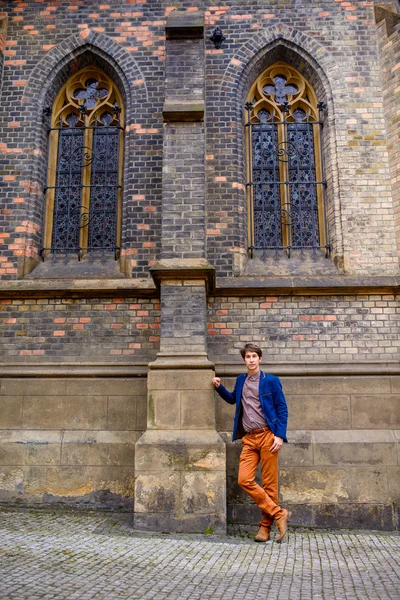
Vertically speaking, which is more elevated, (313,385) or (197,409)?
(313,385)

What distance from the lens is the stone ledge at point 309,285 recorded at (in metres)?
7.19

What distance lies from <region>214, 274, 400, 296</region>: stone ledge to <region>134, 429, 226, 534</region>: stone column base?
218 cm

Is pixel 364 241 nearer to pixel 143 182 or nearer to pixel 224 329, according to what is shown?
pixel 224 329

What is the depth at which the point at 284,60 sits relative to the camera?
856 cm

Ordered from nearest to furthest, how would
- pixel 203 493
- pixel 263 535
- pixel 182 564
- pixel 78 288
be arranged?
1. pixel 182 564
2. pixel 263 535
3. pixel 203 493
4. pixel 78 288

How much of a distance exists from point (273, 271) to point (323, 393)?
1.83 metres

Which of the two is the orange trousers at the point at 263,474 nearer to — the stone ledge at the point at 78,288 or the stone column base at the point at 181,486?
the stone column base at the point at 181,486

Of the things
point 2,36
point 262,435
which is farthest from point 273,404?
point 2,36

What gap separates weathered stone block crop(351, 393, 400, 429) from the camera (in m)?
6.75

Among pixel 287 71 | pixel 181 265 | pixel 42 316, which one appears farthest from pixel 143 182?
pixel 287 71

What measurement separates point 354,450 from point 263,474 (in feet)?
5.28

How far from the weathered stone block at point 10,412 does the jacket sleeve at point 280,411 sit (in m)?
3.53

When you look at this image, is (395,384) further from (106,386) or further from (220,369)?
(106,386)

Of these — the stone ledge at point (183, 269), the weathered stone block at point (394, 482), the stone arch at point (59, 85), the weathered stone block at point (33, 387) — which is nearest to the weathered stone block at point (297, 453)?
the weathered stone block at point (394, 482)
